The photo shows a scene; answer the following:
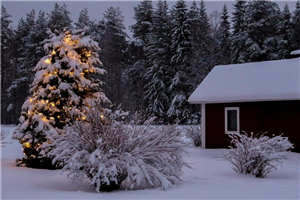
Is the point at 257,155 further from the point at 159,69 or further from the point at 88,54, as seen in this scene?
the point at 159,69

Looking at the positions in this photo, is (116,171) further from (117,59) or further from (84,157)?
(117,59)

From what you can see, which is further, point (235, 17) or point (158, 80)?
point (235, 17)

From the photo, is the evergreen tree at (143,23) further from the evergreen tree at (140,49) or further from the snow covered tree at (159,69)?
the snow covered tree at (159,69)

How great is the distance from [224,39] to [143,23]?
9604 millimetres

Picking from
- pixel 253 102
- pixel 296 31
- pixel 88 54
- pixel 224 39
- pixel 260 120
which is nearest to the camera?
Result: pixel 88 54

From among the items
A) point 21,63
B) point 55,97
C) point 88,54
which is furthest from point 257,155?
point 21,63

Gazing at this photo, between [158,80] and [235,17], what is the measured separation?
42.1ft

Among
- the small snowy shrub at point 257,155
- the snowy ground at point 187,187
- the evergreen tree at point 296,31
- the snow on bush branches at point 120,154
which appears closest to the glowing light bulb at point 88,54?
the snowy ground at point 187,187

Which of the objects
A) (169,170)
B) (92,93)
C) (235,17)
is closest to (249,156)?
(169,170)

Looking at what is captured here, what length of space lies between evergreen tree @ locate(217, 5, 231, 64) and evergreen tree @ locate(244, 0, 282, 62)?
650 cm

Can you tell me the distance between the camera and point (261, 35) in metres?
36.6

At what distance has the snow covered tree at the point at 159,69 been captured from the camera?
3647cm

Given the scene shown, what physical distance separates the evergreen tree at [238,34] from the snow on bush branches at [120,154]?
28189 millimetres

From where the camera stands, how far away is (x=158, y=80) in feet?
120
